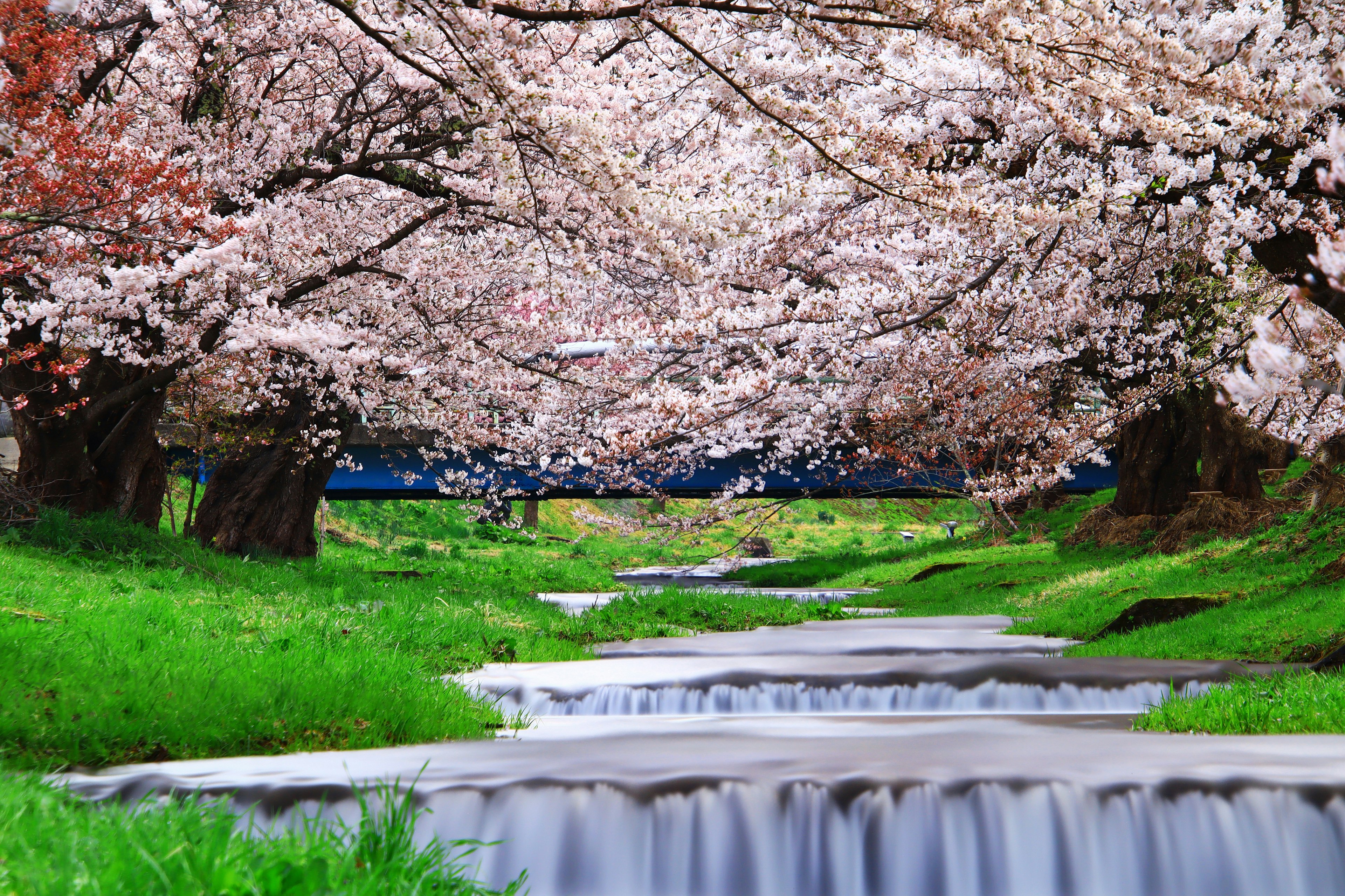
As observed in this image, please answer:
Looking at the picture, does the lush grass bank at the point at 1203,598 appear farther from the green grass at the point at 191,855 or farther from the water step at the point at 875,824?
the green grass at the point at 191,855

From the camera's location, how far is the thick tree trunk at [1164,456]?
671 inches

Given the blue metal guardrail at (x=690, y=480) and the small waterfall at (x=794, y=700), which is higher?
the blue metal guardrail at (x=690, y=480)

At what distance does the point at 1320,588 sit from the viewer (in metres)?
9.90

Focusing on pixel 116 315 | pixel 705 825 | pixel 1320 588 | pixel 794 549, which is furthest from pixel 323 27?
pixel 794 549

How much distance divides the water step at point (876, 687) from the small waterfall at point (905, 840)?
3428 millimetres

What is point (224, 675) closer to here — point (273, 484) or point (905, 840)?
point (905, 840)

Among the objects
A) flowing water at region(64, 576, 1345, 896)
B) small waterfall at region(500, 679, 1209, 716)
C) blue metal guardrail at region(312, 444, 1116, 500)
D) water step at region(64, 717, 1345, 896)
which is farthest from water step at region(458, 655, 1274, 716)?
blue metal guardrail at region(312, 444, 1116, 500)

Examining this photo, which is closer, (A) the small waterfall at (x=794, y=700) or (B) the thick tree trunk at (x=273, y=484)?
(A) the small waterfall at (x=794, y=700)

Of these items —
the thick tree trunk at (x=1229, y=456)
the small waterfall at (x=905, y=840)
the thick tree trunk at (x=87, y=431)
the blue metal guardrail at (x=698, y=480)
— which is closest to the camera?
the small waterfall at (x=905, y=840)

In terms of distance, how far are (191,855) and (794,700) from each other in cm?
613

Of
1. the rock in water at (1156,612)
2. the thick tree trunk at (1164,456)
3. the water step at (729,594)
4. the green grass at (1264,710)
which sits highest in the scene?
the thick tree trunk at (1164,456)

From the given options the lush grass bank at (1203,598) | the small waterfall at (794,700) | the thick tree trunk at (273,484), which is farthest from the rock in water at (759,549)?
the small waterfall at (794,700)

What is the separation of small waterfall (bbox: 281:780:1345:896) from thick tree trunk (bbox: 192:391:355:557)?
11.7 meters

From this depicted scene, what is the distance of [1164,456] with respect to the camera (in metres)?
17.3
